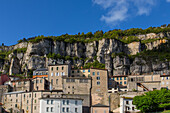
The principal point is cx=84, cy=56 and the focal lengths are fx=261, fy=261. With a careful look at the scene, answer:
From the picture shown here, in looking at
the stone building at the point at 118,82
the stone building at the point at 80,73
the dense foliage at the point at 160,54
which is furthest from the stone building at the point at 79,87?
the dense foliage at the point at 160,54

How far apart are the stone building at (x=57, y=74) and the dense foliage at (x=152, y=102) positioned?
24.4m

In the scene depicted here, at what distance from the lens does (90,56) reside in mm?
140875

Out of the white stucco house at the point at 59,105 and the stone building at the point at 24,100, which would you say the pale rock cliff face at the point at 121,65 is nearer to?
the stone building at the point at 24,100

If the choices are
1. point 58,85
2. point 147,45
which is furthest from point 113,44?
point 58,85

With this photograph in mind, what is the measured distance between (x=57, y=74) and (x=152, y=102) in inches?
1213

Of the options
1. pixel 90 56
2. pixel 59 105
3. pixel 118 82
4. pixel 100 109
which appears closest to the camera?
pixel 59 105

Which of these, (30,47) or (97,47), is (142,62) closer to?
(97,47)

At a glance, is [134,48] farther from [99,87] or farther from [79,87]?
[79,87]

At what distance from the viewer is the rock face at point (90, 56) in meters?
120

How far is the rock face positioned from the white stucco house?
54.8 metres

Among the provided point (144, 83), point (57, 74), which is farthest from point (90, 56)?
point (144, 83)

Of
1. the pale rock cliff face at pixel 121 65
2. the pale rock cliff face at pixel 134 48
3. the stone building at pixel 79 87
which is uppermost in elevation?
the pale rock cliff face at pixel 134 48

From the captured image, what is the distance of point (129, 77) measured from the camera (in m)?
84.8

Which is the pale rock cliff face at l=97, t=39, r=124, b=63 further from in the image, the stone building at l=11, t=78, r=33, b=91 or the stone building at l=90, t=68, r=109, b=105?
the stone building at l=11, t=78, r=33, b=91
